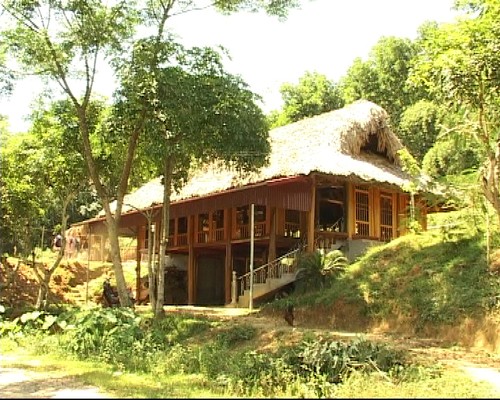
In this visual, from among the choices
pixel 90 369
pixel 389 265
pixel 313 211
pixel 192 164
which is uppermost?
pixel 192 164

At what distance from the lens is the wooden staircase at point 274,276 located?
17.5m

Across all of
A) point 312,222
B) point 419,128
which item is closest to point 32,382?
point 312,222

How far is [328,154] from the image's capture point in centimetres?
1816

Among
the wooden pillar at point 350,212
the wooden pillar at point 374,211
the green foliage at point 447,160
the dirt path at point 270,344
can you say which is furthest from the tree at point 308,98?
the dirt path at point 270,344

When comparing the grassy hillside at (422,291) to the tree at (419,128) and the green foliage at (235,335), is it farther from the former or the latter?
the tree at (419,128)

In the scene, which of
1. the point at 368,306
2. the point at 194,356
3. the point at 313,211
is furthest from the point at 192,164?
the point at 194,356

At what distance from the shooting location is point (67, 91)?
14477mm

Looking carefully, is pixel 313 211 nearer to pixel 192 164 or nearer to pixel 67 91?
pixel 192 164

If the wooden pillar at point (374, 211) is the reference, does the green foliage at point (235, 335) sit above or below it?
below

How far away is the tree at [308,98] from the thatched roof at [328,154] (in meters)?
14.7

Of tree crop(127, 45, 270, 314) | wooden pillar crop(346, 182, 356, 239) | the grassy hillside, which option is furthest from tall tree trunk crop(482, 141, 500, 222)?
wooden pillar crop(346, 182, 356, 239)

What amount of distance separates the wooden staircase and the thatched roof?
238 cm

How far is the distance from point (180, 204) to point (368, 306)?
8.90 meters

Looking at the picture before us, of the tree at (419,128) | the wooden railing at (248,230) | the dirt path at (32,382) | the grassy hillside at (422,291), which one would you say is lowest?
the dirt path at (32,382)
